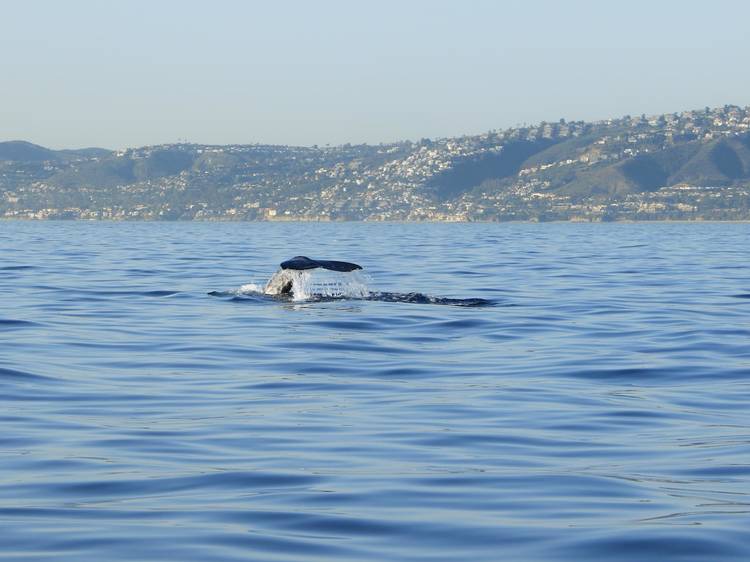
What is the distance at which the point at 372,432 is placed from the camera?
11719 mm

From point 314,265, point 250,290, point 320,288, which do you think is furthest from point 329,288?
point 314,265

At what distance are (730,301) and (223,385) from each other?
626 inches

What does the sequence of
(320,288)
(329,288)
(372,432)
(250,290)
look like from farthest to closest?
1. (320,288)
2. (329,288)
3. (250,290)
4. (372,432)

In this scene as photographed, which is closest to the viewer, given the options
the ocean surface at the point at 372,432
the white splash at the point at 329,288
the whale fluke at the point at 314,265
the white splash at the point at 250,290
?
the ocean surface at the point at 372,432

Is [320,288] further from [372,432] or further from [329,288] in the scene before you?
[372,432]

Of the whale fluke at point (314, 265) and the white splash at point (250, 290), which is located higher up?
the whale fluke at point (314, 265)

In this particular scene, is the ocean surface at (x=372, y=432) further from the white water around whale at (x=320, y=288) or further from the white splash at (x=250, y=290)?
the white splash at (x=250, y=290)

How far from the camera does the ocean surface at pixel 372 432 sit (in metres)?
7.98

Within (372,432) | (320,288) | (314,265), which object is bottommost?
(320,288)

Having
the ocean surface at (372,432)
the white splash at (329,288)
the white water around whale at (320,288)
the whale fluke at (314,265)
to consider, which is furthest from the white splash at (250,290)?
the whale fluke at (314,265)

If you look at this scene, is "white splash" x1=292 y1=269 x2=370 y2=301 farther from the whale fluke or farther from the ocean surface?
the whale fluke

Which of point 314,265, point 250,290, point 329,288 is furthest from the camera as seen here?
point 329,288

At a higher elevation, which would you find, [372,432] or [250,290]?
[372,432]

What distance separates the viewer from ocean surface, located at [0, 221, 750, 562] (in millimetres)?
7977
